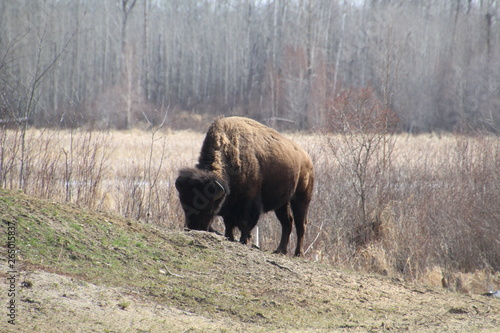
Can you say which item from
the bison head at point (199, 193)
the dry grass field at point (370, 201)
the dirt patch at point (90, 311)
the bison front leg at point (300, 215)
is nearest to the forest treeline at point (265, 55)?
the dry grass field at point (370, 201)

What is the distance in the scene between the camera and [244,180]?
8.74 meters

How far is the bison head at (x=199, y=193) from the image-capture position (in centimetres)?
771

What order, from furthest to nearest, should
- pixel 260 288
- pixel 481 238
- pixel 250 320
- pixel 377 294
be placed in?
pixel 481 238, pixel 377 294, pixel 260 288, pixel 250 320

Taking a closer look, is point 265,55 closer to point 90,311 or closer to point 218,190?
point 218,190

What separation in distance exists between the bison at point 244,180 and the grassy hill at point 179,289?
2.11ft

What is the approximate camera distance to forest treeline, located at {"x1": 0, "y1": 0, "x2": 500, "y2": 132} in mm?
48094

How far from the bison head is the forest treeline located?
122ft

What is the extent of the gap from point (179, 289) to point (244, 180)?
10.5ft

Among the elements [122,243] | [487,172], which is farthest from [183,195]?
[487,172]

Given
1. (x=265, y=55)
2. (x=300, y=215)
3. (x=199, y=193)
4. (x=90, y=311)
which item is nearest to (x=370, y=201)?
(x=300, y=215)

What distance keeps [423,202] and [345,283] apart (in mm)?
7308

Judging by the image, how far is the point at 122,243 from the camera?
6.59 meters

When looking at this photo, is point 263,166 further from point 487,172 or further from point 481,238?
point 487,172

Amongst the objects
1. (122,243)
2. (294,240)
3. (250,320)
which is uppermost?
(122,243)
